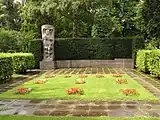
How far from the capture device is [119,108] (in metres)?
7.07

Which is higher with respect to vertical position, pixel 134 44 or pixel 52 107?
pixel 134 44

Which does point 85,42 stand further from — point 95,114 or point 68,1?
point 95,114

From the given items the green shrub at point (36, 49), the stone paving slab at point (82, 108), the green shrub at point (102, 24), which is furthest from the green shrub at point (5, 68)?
the green shrub at point (102, 24)

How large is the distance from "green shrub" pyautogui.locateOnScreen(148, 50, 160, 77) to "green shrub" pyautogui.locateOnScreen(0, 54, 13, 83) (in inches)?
251

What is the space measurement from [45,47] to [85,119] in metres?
14.5

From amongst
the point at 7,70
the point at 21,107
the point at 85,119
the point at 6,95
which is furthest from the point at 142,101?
the point at 7,70

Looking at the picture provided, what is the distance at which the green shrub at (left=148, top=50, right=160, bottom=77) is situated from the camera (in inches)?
500

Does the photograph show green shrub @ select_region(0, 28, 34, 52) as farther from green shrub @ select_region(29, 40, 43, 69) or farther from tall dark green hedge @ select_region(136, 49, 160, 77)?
tall dark green hedge @ select_region(136, 49, 160, 77)

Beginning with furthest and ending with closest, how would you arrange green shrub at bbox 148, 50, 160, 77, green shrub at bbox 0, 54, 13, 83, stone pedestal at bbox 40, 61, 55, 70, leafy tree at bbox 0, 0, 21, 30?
leafy tree at bbox 0, 0, 21, 30
stone pedestal at bbox 40, 61, 55, 70
green shrub at bbox 148, 50, 160, 77
green shrub at bbox 0, 54, 13, 83

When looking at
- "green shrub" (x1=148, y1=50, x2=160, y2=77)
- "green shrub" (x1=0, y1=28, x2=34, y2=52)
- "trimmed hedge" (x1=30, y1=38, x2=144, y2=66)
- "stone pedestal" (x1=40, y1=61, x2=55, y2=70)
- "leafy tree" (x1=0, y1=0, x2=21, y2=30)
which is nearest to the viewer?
"green shrub" (x1=148, y1=50, x2=160, y2=77)

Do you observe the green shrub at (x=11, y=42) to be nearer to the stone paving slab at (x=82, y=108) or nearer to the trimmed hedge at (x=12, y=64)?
the trimmed hedge at (x=12, y=64)

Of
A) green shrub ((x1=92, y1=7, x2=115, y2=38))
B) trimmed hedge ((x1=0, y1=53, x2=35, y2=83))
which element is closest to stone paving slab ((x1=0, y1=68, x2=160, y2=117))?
trimmed hedge ((x1=0, y1=53, x2=35, y2=83))

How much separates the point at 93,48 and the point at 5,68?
9532 millimetres

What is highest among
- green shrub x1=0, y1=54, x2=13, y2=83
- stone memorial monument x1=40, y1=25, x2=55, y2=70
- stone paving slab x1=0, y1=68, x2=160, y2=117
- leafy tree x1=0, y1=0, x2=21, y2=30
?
leafy tree x1=0, y1=0, x2=21, y2=30
